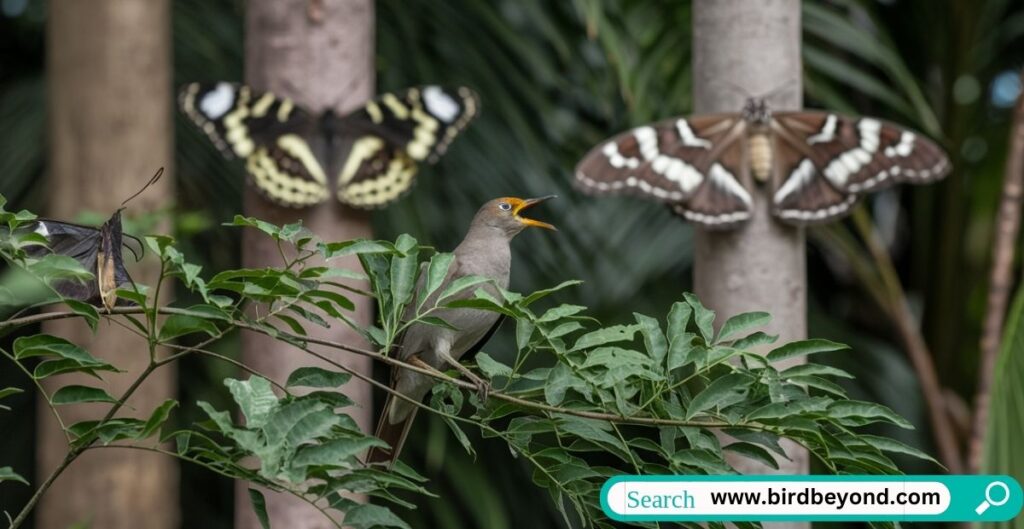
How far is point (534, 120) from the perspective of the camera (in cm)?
244

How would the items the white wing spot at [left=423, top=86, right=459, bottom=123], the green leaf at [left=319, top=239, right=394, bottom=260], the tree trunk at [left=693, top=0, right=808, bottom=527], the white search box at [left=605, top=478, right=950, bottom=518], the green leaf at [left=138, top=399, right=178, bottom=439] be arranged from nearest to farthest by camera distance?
the green leaf at [left=138, top=399, right=178, bottom=439]
the green leaf at [left=319, top=239, right=394, bottom=260]
the white search box at [left=605, top=478, right=950, bottom=518]
the tree trunk at [left=693, top=0, right=808, bottom=527]
the white wing spot at [left=423, top=86, right=459, bottom=123]

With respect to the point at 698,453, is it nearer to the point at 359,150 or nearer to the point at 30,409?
the point at 359,150

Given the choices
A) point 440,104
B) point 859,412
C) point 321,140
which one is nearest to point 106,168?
point 321,140

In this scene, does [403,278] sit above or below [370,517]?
above

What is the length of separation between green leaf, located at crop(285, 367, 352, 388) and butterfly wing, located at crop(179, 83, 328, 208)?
0.84 metres

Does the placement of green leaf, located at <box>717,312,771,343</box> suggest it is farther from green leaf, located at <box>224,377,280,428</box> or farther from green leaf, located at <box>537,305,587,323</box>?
green leaf, located at <box>224,377,280,428</box>

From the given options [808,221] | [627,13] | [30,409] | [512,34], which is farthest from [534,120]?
[30,409]

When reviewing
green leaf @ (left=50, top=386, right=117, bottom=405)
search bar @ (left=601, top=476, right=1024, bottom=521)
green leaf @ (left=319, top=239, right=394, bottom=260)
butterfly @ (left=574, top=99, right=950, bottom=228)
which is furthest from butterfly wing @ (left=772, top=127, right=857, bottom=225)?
green leaf @ (left=50, top=386, right=117, bottom=405)

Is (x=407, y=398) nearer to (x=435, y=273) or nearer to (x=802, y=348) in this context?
(x=435, y=273)

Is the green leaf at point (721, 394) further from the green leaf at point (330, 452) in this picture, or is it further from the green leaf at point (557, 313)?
the green leaf at point (330, 452)

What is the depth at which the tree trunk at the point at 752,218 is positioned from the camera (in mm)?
1595

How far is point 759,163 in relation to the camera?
1.67m

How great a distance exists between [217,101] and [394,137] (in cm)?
24

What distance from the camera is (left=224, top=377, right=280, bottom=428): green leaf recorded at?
2.41 ft
